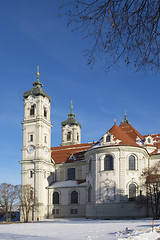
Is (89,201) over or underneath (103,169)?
underneath

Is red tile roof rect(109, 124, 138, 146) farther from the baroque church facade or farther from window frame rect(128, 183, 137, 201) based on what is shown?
window frame rect(128, 183, 137, 201)

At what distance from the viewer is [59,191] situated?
189 ft

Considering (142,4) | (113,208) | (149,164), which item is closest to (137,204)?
(113,208)

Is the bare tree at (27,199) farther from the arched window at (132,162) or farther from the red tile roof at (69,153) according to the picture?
the arched window at (132,162)

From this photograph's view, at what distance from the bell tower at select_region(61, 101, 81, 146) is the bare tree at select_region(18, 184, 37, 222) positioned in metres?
25.6

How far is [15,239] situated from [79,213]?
1560 inches

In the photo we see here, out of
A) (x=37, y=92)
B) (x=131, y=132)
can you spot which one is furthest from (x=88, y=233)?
(x=37, y=92)

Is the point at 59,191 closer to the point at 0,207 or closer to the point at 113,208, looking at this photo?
the point at 0,207

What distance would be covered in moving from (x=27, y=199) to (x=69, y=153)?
14.1m

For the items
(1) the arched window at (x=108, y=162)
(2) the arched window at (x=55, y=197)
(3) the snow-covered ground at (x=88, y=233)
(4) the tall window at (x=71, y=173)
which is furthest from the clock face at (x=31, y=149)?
(3) the snow-covered ground at (x=88, y=233)

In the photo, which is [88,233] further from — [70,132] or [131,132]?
[70,132]

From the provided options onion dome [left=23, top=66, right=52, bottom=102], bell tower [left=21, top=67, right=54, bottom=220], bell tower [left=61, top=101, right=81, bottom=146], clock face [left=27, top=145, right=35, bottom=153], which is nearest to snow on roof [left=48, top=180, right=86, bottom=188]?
bell tower [left=21, top=67, right=54, bottom=220]

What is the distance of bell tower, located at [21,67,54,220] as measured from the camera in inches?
2244

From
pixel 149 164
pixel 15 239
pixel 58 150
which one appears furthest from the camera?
pixel 58 150
